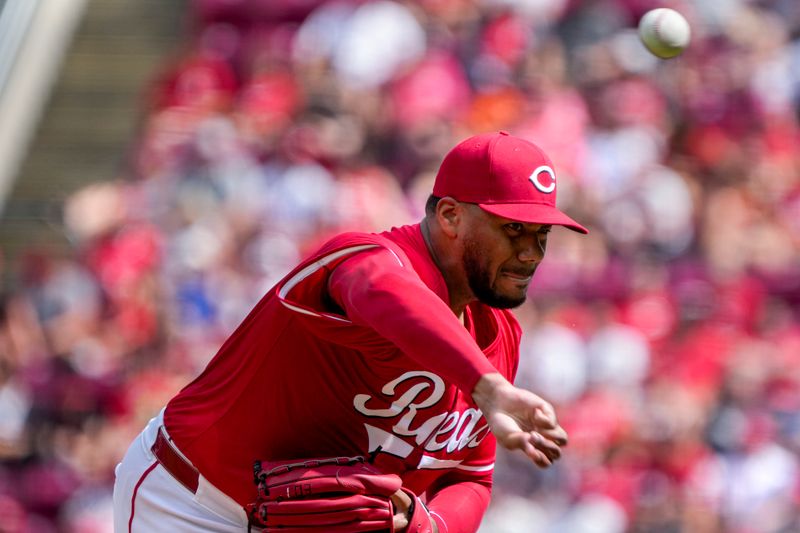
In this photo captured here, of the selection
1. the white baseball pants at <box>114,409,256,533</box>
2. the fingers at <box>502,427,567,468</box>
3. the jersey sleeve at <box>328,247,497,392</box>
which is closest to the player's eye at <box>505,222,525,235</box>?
the jersey sleeve at <box>328,247,497,392</box>

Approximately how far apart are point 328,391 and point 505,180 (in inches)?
27.9

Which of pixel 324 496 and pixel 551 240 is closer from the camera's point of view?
pixel 324 496

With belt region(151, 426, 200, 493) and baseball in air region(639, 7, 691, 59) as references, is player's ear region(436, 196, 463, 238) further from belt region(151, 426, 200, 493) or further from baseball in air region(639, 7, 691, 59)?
baseball in air region(639, 7, 691, 59)

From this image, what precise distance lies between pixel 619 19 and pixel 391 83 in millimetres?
1523

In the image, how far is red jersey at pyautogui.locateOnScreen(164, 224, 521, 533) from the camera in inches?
121

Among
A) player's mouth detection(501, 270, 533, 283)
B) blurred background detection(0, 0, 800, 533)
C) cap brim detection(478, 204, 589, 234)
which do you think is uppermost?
cap brim detection(478, 204, 589, 234)

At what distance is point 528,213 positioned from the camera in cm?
311

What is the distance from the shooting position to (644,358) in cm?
700

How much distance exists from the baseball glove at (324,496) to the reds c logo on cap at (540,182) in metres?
0.81

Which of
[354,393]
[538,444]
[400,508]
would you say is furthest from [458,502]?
[538,444]

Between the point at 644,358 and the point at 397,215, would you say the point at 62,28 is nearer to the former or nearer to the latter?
the point at 397,215

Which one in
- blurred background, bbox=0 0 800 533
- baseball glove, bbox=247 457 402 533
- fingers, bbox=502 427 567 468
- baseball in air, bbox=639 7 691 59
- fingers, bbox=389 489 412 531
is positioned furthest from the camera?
blurred background, bbox=0 0 800 533

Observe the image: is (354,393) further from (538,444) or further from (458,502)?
(538,444)

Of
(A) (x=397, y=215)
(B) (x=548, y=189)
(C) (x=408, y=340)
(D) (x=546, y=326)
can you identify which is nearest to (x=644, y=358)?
(D) (x=546, y=326)
